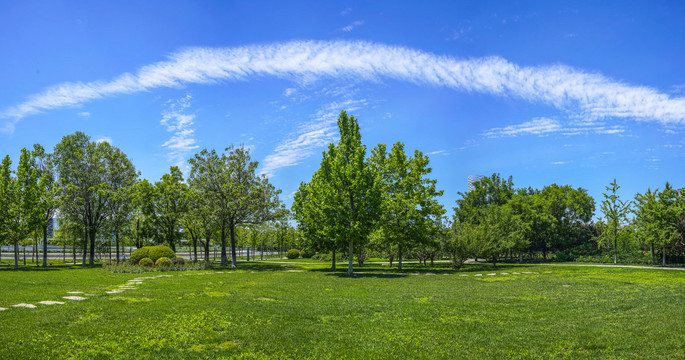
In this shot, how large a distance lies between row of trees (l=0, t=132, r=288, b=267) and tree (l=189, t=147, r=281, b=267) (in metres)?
0.09

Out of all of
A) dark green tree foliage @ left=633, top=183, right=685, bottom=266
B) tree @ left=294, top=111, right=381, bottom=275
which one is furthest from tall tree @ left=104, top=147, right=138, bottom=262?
dark green tree foliage @ left=633, top=183, right=685, bottom=266

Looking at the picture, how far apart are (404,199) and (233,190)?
16576mm

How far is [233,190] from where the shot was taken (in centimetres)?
3916

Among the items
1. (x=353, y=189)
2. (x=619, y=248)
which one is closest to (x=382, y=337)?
(x=353, y=189)

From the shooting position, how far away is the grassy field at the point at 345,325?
28.4ft

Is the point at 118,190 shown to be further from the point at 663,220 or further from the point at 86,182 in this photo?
the point at 663,220

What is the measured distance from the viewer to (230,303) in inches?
573

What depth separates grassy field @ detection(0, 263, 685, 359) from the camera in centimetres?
866

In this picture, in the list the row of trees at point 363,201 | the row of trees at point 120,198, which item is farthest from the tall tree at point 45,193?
the row of trees at point 363,201

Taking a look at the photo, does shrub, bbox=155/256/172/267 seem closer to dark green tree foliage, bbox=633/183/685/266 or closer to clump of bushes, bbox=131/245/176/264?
clump of bushes, bbox=131/245/176/264

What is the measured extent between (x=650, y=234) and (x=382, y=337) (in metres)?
38.5

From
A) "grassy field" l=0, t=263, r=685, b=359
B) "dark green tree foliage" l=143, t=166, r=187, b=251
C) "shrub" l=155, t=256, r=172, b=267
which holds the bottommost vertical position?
"shrub" l=155, t=256, r=172, b=267

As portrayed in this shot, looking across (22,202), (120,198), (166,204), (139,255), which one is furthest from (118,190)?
(139,255)

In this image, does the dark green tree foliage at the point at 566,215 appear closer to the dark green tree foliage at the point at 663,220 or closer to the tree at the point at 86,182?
the dark green tree foliage at the point at 663,220
